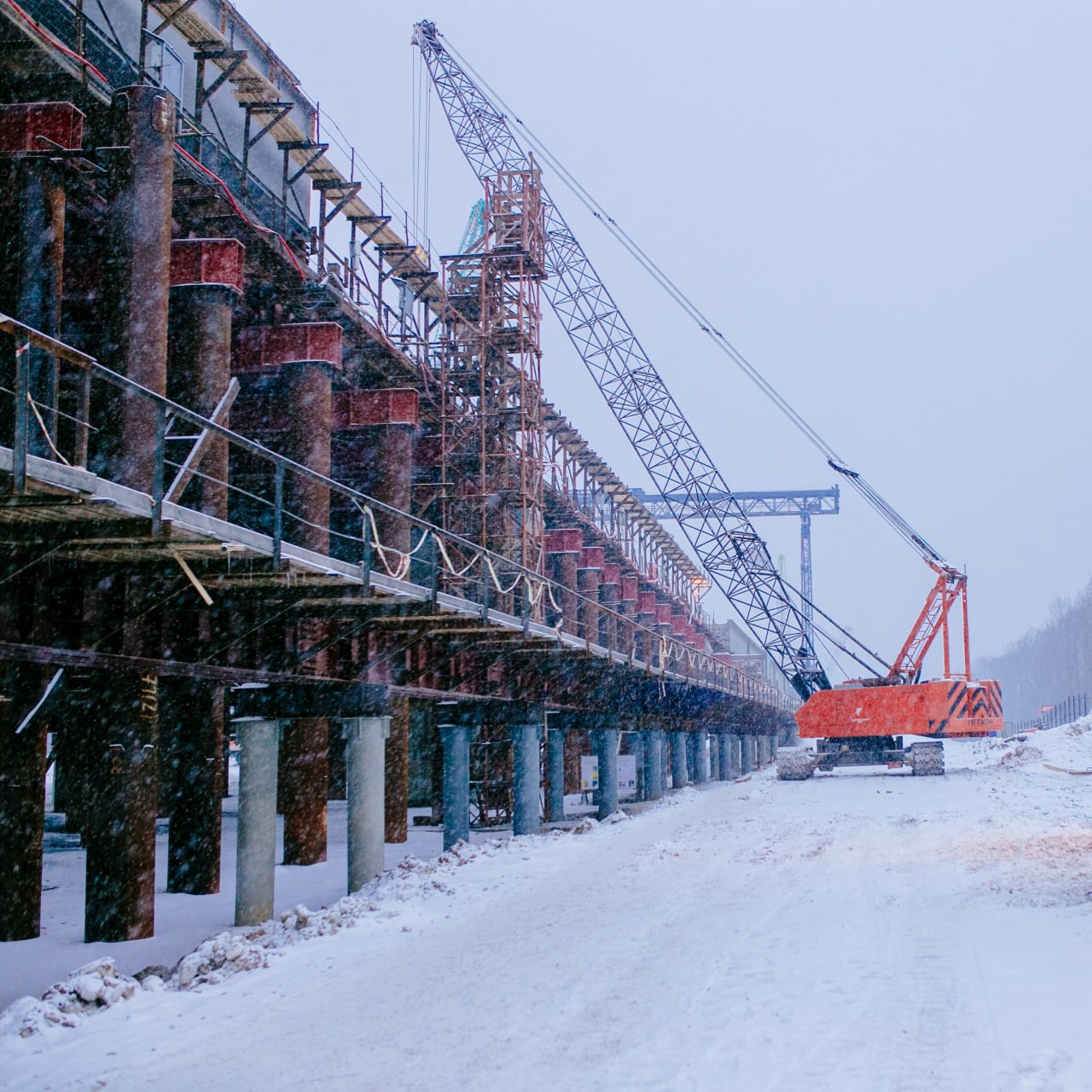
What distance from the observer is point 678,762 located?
140 feet

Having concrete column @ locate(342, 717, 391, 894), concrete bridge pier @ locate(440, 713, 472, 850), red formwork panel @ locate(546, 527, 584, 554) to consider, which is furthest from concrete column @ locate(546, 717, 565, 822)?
concrete column @ locate(342, 717, 391, 894)

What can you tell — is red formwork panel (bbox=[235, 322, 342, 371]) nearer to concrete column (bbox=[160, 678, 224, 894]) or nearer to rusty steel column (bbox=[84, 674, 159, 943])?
concrete column (bbox=[160, 678, 224, 894])

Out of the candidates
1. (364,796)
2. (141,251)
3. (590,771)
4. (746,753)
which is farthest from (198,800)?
(746,753)

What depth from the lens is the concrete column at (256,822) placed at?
584 inches

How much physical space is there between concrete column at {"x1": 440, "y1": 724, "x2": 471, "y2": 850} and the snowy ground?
3.58 m

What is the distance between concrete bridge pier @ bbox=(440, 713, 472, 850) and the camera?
21.5 metres

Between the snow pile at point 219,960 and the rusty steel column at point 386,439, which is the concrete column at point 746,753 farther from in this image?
the snow pile at point 219,960

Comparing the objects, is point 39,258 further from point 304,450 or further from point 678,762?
point 678,762

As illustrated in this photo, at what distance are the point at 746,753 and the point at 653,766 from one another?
91.9 ft

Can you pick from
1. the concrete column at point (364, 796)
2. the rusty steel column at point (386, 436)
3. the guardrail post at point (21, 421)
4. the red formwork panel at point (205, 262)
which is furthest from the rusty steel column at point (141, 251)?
the rusty steel column at point (386, 436)

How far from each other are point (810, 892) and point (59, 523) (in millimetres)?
9090

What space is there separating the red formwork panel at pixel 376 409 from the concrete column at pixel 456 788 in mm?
8050

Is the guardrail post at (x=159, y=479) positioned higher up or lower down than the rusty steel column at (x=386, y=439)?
lower down

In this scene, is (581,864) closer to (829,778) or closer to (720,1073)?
(720,1073)
